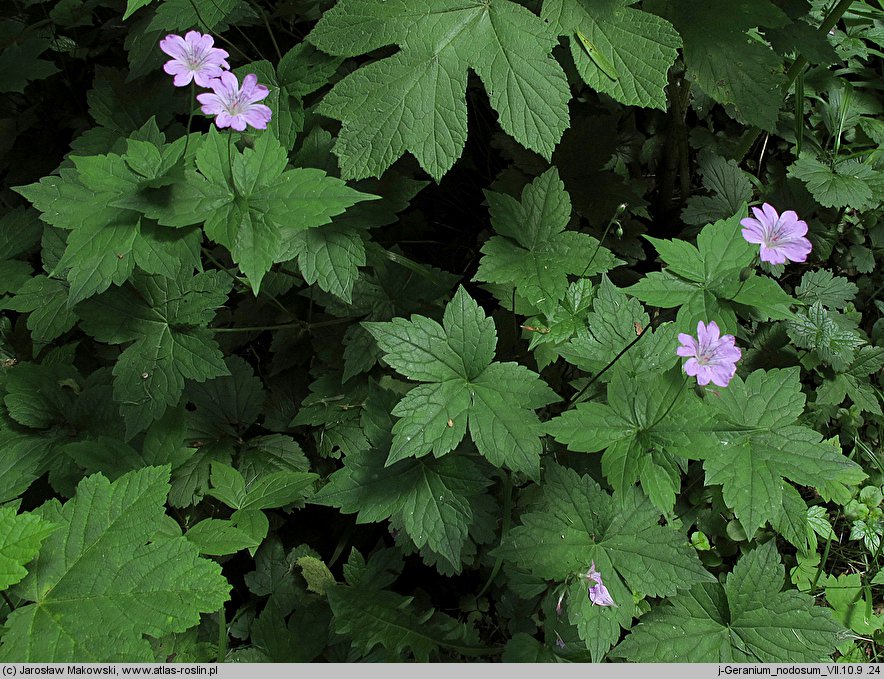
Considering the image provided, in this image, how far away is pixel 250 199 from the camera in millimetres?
1885

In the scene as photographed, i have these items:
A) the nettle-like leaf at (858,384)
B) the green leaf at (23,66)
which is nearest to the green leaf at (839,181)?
the nettle-like leaf at (858,384)

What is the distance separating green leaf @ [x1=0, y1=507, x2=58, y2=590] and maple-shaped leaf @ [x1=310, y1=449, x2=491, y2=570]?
A: 0.72 m

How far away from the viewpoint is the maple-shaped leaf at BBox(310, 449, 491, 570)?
80.1 inches

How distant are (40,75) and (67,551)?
6.52 feet

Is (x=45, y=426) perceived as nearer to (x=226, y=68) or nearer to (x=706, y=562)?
(x=226, y=68)

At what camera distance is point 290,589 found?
238 centimetres

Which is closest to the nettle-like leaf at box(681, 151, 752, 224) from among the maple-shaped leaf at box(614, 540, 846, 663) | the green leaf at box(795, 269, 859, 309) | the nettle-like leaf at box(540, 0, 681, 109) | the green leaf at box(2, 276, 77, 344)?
the green leaf at box(795, 269, 859, 309)

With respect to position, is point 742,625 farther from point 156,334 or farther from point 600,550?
point 156,334

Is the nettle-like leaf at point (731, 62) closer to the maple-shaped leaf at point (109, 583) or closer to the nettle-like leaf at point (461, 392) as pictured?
the nettle-like leaf at point (461, 392)

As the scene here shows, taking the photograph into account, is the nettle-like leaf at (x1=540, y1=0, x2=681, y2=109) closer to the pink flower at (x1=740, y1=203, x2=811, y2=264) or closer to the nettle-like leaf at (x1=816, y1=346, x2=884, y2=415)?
the pink flower at (x1=740, y1=203, x2=811, y2=264)

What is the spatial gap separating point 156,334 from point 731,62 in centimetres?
204

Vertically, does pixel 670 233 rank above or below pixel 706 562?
above

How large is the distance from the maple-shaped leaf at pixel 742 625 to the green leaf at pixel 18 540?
1620mm

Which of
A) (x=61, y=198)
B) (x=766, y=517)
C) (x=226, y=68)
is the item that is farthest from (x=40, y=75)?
(x=766, y=517)
